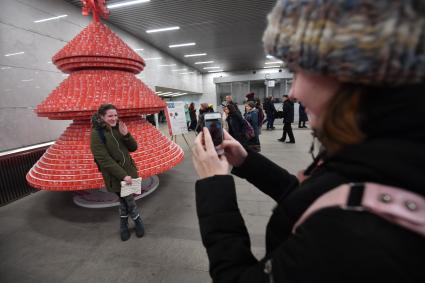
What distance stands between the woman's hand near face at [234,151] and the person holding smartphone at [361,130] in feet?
1.59

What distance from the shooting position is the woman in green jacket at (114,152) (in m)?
2.43

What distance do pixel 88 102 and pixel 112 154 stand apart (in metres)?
1.01

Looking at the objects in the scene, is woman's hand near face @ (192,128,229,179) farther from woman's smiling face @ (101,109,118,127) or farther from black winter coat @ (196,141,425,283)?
woman's smiling face @ (101,109,118,127)

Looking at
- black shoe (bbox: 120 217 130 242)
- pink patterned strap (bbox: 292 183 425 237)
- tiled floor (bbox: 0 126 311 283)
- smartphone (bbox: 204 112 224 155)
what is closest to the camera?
pink patterned strap (bbox: 292 183 425 237)

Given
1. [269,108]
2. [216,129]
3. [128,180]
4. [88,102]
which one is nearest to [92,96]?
[88,102]

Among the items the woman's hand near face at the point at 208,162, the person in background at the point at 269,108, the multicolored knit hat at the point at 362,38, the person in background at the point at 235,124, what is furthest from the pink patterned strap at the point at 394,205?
the person in background at the point at 269,108

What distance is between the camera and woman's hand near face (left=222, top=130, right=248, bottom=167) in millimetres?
1013

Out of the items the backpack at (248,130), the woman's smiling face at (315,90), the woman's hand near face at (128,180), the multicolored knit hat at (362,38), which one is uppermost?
the multicolored knit hat at (362,38)

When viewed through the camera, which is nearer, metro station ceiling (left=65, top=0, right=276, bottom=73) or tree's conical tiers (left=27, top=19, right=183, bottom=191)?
tree's conical tiers (left=27, top=19, right=183, bottom=191)

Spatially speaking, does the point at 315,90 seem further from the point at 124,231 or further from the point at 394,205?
the point at 124,231

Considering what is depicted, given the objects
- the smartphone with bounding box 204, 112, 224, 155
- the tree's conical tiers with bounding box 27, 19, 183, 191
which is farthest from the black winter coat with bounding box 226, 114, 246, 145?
the smartphone with bounding box 204, 112, 224, 155

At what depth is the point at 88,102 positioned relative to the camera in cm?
297

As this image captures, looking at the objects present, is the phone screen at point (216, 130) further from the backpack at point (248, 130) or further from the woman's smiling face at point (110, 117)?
the backpack at point (248, 130)

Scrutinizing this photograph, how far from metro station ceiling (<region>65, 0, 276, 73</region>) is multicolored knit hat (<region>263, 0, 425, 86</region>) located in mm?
7243
